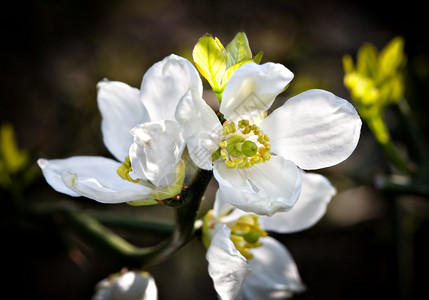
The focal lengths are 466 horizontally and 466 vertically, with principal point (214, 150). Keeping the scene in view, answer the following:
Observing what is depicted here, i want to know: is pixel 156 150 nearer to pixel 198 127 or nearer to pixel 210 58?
pixel 198 127

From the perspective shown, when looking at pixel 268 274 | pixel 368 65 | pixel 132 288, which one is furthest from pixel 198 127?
pixel 368 65

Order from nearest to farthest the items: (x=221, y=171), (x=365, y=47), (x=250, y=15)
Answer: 1. (x=221, y=171)
2. (x=365, y=47)
3. (x=250, y=15)

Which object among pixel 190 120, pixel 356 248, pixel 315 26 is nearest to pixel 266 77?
pixel 190 120

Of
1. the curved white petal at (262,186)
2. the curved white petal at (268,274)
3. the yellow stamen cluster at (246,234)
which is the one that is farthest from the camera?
the curved white petal at (268,274)

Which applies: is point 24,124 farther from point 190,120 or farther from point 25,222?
point 190,120

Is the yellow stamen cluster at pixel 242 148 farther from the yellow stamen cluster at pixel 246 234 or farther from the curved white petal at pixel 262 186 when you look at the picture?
the yellow stamen cluster at pixel 246 234

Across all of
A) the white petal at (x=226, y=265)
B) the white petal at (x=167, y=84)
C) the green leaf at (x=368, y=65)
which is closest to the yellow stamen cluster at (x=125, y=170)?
the white petal at (x=167, y=84)

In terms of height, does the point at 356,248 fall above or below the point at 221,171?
below

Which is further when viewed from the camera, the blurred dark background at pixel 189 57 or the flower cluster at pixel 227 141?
the blurred dark background at pixel 189 57
